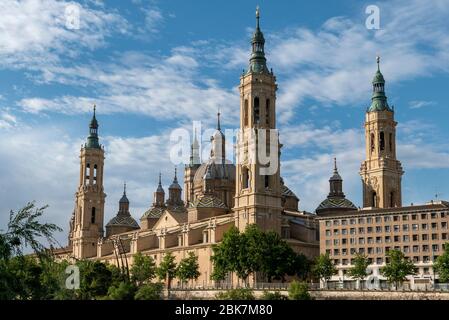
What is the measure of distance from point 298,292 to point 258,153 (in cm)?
4192

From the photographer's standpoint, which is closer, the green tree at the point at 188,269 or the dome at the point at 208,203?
the green tree at the point at 188,269

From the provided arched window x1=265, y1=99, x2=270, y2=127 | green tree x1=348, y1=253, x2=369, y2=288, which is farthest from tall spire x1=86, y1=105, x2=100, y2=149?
green tree x1=348, y1=253, x2=369, y2=288

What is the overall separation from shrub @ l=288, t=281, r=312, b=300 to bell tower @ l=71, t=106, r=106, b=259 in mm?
94197

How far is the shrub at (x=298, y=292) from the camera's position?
94.9 meters

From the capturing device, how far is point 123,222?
187750 mm

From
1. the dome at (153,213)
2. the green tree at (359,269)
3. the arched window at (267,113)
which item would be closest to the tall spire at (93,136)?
the dome at (153,213)

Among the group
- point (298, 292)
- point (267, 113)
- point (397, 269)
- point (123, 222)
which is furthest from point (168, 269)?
point (123, 222)

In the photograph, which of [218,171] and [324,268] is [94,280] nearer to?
[324,268]

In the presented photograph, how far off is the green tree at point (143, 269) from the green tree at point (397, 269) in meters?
43.0

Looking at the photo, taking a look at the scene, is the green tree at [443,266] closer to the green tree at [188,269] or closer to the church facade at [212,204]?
A: the church facade at [212,204]

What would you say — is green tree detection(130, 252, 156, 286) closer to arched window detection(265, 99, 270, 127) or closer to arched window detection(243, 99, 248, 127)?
arched window detection(243, 99, 248, 127)

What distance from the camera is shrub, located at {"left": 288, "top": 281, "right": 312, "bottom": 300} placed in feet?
311

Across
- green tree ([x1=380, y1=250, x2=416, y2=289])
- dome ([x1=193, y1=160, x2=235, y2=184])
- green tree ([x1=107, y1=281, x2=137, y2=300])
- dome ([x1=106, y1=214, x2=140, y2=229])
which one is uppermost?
dome ([x1=193, y1=160, x2=235, y2=184])
